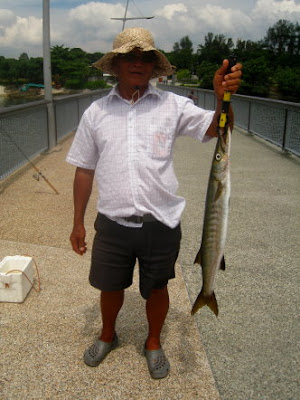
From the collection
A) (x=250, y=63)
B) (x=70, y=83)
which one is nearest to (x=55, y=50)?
(x=70, y=83)

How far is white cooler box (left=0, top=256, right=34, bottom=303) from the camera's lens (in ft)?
10.6

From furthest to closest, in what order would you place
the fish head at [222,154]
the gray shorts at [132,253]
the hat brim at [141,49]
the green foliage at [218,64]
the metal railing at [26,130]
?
the green foliage at [218,64] → the metal railing at [26,130] → the gray shorts at [132,253] → the hat brim at [141,49] → the fish head at [222,154]

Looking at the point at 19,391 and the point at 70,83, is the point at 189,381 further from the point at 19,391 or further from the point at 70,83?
the point at 70,83

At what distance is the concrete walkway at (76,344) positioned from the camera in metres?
2.45

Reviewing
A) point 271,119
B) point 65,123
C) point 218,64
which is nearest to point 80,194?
point 271,119

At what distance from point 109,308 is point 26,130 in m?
6.29

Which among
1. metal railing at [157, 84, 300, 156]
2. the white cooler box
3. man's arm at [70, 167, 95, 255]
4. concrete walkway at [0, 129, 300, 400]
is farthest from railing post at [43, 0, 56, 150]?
man's arm at [70, 167, 95, 255]

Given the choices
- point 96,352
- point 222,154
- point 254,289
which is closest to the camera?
point 222,154

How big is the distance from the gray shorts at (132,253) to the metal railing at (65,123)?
4.84 meters

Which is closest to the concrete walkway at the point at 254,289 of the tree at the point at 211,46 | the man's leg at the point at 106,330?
the man's leg at the point at 106,330

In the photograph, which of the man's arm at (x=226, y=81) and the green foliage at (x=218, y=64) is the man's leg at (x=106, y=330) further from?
the green foliage at (x=218, y=64)

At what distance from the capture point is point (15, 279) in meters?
3.21

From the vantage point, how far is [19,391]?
7.94ft

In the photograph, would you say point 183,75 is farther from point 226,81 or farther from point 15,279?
point 226,81
